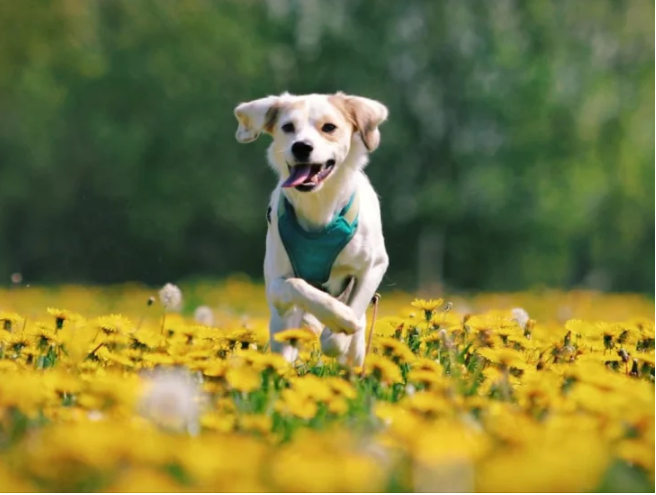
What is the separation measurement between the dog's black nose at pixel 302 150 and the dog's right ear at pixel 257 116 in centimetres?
39

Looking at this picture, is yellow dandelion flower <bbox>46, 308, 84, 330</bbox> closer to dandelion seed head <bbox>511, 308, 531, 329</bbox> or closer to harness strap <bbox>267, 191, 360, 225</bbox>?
harness strap <bbox>267, 191, 360, 225</bbox>

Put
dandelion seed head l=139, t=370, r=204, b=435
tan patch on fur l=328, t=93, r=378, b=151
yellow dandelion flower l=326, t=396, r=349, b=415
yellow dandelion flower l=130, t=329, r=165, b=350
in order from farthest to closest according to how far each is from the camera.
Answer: tan patch on fur l=328, t=93, r=378, b=151
yellow dandelion flower l=130, t=329, r=165, b=350
yellow dandelion flower l=326, t=396, r=349, b=415
dandelion seed head l=139, t=370, r=204, b=435

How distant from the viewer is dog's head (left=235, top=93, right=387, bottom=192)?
454 cm

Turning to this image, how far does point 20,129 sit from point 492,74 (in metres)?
8.60

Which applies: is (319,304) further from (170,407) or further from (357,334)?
(170,407)

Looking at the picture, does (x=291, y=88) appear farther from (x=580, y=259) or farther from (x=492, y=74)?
(x=580, y=259)

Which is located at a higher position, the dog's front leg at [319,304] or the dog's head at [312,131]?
the dog's head at [312,131]

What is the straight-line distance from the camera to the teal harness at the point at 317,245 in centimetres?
459

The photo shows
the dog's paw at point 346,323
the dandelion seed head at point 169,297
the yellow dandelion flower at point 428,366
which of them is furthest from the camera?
the dandelion seed head at point 169,297

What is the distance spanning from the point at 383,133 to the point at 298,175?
15.2 metres

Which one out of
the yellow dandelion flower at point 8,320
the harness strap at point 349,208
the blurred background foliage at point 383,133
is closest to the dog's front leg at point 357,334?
the harness strap at point 349,208

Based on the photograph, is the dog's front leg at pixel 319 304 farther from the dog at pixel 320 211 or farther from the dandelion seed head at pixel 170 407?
the dandelion seed head at pixel 170 407

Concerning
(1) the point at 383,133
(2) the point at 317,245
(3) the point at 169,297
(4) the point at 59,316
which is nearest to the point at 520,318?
(2) the point at 317,245

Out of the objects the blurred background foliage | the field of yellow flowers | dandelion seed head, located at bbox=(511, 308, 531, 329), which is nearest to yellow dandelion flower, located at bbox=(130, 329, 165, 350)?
the field of yellow flowers
